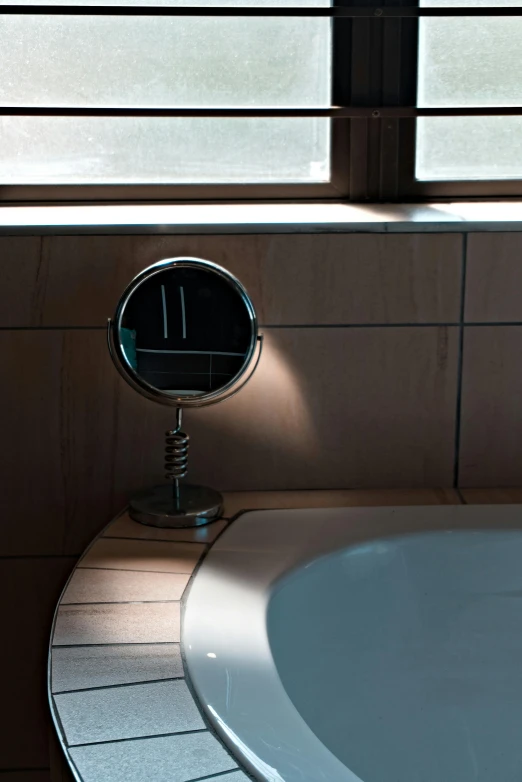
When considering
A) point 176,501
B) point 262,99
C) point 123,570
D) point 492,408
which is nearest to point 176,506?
point 176,501

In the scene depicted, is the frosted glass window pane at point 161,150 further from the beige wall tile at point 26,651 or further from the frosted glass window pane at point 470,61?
the beige wall tile at point 26,651

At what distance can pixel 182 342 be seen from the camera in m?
1.15

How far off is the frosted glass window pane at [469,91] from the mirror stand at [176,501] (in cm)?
63

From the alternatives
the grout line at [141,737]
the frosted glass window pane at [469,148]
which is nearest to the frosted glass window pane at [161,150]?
the frosted glass window pane at [469,148]

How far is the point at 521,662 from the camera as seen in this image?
1106 mm

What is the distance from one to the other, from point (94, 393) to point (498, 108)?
75cm

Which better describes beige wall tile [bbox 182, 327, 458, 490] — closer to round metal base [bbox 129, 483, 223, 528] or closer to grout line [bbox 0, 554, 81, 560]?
round metal base [bbox 129, 483, 223, 528]

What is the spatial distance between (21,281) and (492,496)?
0.74m

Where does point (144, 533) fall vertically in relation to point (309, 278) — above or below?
below

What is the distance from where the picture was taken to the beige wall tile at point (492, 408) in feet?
4.17

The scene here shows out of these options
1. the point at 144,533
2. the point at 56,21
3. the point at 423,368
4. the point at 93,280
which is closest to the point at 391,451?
the point at 423,368

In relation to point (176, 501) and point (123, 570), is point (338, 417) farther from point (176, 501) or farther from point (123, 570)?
point (123, 570)

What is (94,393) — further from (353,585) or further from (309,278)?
(353,585)

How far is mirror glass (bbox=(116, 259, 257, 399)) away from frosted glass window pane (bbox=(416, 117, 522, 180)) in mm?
485
